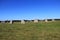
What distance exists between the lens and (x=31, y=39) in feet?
28.7

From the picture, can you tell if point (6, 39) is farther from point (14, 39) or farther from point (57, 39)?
point (57, 39)

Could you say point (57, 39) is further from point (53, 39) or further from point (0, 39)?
point (0, 39)

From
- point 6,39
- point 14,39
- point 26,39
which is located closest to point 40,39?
point 26,39

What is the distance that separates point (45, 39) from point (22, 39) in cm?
145

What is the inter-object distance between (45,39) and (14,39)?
1982 mm

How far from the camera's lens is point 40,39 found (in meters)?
8.66

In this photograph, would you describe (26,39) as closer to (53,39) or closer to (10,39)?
(10,39)

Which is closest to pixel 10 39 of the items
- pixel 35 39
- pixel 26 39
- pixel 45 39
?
pixel 26 39

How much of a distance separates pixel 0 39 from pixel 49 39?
10.4 ft

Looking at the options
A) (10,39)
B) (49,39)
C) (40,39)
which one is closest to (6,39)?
(10,39)

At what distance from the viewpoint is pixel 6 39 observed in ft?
29.6

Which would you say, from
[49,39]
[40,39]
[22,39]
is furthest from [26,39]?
[49,39]

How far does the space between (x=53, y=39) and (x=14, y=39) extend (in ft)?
8.13

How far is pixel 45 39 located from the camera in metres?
8.57
